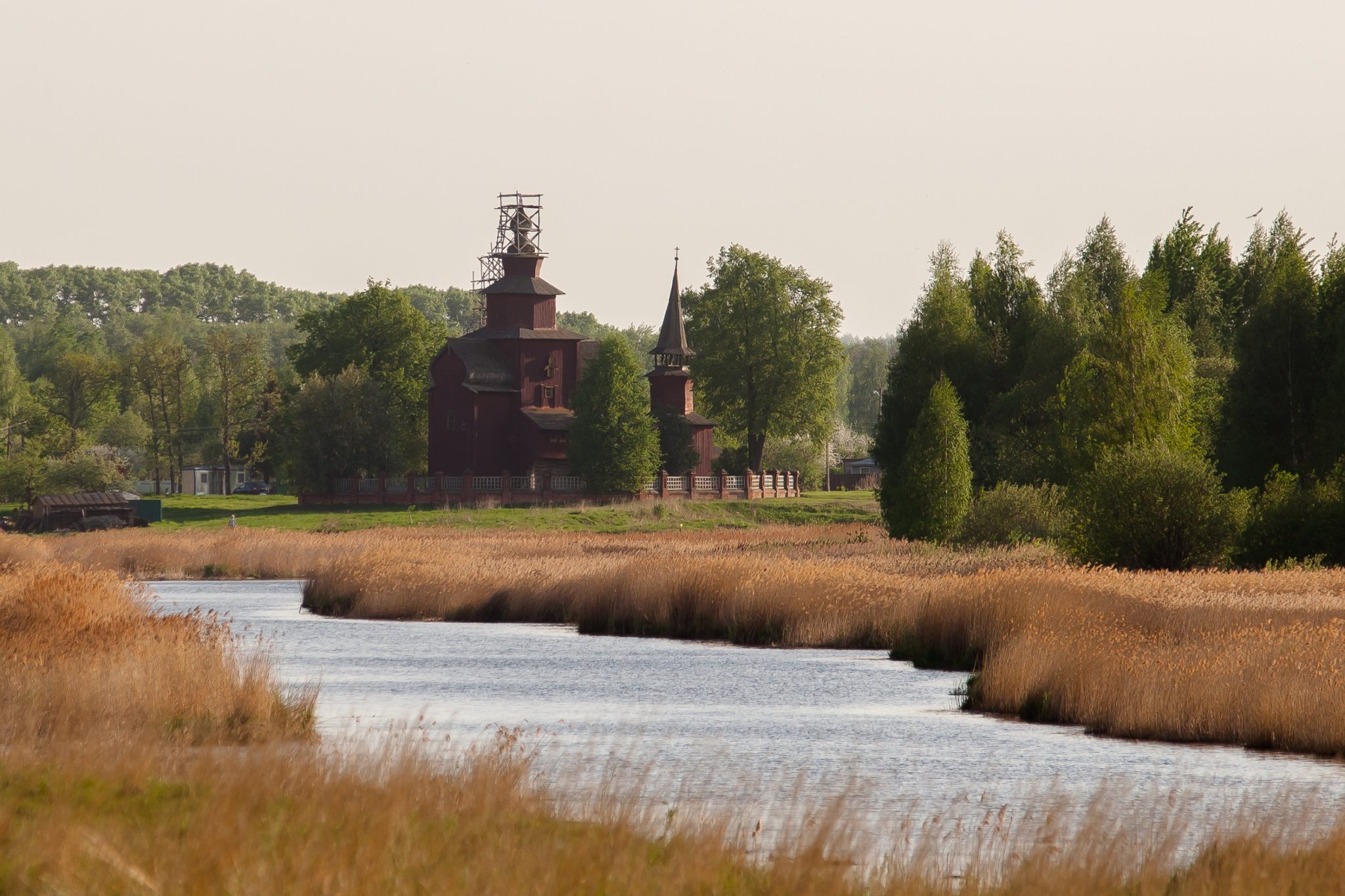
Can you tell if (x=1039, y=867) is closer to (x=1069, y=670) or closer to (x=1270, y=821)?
(x=1270, y=821)

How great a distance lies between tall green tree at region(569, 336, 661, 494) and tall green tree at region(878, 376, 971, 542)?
38.9m

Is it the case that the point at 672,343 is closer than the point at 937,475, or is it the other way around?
the point at 937,475

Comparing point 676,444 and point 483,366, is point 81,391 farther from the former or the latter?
point 676,444

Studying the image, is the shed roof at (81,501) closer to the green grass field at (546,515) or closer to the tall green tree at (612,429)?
the green grass field at (546,515)

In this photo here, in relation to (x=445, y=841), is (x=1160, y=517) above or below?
above

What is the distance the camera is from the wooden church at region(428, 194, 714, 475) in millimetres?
99500

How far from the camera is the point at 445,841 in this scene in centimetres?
1106

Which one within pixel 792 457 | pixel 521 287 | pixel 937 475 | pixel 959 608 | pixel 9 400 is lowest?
pixel 959 608

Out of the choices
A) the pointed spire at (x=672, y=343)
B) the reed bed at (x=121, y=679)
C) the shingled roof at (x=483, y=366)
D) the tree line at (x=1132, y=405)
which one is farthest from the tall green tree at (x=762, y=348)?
the reed bed at (x=121, y=679)

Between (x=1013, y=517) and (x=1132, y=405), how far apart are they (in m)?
5.61

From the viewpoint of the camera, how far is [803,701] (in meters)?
26.6

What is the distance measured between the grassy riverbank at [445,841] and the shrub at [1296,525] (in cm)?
2627

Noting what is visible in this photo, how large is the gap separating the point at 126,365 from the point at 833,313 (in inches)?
2258

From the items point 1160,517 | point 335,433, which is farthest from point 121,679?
point 335,433
